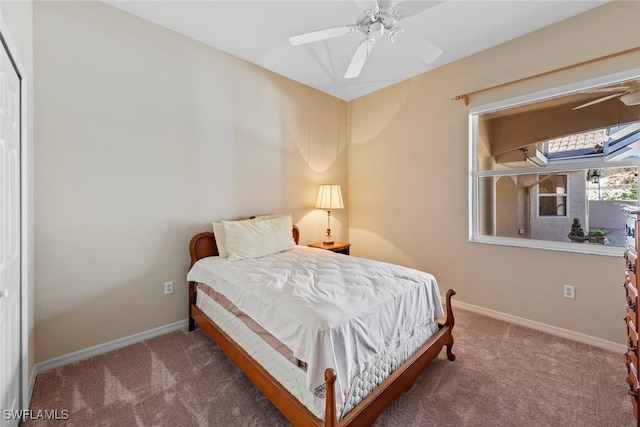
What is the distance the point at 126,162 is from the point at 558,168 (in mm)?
3934

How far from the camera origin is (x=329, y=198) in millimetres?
3623

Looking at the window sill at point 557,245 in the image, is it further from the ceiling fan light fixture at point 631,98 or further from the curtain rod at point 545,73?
the curtain rod at point 545,73

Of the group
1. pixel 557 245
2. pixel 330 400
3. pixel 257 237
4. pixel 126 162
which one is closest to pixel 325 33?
pixel 257 237

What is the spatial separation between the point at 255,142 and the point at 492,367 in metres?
3.08

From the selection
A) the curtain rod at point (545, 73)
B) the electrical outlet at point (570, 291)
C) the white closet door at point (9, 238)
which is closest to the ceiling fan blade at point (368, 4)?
the curtain rod at point (545, 73)

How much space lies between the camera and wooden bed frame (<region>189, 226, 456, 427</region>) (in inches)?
47.8

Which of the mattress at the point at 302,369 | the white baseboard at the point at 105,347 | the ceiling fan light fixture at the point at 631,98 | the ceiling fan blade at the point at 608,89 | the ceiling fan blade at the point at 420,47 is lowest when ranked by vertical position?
the white baseboard at the point at 105,347

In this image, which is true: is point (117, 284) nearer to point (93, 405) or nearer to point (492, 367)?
point (93, 405)

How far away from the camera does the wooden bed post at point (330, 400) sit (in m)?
1.12

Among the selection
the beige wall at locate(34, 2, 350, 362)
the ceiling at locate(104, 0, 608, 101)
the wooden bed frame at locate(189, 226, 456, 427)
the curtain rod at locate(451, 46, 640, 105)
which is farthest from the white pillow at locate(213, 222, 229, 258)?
the curtain rod at locate(451, 46, 640, 105)

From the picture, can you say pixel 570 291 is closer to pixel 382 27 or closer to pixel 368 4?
pixel 382 27

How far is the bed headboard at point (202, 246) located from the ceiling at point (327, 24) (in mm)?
1969

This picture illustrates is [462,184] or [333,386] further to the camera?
[462,184]

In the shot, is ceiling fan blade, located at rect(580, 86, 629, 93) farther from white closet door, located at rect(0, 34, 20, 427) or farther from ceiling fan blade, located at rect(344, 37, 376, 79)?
white closet door, located at rect(0, 34, 20, 427)
